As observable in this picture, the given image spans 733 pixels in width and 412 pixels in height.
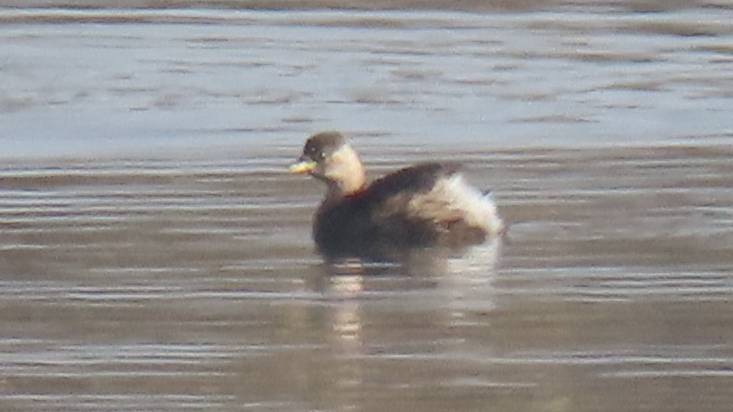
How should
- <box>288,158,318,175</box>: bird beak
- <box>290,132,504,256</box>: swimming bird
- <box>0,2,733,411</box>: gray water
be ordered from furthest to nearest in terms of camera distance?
<box>288,158,318,175</box>: bird beak, <box>290,132,504,256</box>: swimming bird, <box>0,2,733,411</box>: gray water

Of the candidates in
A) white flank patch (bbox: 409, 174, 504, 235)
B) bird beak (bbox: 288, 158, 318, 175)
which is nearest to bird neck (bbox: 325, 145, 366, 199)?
bird beak (bbox: 288, 158, 318, 175)

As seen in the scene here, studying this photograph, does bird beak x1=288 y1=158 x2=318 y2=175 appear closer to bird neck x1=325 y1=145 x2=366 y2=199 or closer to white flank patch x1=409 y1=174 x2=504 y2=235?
bird neck x1=325 y1=145 x2=366 y2=199

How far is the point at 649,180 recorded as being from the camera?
1428 cm

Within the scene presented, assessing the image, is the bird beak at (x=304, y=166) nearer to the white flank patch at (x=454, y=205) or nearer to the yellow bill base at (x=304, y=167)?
the yellow bill base at (x=304, y=167)

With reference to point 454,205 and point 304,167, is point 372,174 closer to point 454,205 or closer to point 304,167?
point 304,167

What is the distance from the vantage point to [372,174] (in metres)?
15.2

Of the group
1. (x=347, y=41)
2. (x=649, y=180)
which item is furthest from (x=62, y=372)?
(x=347, y=41)

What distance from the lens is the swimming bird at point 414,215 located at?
42.3 ft

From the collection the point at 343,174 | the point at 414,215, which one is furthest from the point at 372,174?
the point at 414,215

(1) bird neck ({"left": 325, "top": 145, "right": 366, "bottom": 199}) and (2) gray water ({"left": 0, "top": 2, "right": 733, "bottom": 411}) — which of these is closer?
(2) gray water ({"left": 0, "top": 2, "right": 733, "bottom": 411})

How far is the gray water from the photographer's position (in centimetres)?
936

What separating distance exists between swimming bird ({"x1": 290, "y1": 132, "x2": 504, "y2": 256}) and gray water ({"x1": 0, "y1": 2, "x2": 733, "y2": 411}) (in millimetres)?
152

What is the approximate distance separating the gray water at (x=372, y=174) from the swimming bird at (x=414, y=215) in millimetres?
152

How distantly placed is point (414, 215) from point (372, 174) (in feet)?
7.21
